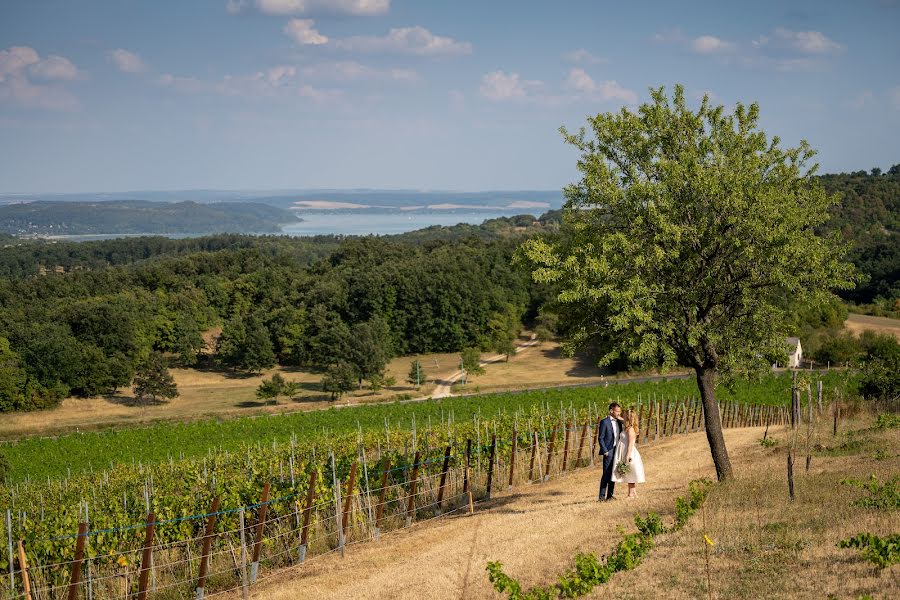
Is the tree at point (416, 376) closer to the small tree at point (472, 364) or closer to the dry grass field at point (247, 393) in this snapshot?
the dry grass field at point (247, 393)

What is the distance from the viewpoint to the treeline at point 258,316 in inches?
3031

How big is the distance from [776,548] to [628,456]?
5132 mm

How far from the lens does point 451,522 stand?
16.9 meters

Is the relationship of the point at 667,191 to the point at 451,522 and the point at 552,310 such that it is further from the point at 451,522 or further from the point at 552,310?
the point at 451,522

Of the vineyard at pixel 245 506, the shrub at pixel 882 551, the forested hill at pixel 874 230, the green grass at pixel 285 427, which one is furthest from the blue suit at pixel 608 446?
the forested hill at pixel 874 230

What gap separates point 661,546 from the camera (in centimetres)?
1182

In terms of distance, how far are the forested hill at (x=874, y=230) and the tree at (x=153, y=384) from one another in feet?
225

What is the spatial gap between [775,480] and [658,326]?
13.6 feet

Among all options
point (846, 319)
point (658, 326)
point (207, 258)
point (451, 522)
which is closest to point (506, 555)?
point (451, 522)

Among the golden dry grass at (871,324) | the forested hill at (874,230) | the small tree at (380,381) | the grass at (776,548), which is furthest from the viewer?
the forested hill at (874,230)

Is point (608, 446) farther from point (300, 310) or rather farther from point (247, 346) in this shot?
point (300, 310)

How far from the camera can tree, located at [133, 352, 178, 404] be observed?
73.4 meters

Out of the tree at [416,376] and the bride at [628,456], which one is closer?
the bride at [628,456]

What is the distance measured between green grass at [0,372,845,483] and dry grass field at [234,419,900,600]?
20377 millimetres
